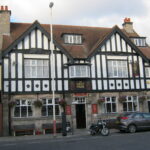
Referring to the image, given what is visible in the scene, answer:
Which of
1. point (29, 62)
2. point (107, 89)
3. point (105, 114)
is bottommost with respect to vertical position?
point (105, 114)

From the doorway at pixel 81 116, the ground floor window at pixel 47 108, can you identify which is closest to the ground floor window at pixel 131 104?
the doorway at pixel 81 116

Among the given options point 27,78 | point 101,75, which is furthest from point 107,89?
point 27,78

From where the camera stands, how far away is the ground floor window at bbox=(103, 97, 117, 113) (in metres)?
22.2

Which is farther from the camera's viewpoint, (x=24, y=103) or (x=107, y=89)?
(x=107, y=89)

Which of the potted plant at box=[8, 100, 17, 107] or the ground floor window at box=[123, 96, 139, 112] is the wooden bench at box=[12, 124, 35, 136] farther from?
the ground floor window at box=[123, 96, 139, 112]

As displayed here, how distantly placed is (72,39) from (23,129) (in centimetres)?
996

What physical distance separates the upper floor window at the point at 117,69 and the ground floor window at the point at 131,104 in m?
2.33

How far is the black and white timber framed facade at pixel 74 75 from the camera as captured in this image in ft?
66.5

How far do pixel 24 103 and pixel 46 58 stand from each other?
14.4ft

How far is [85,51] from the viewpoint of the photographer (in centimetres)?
2317

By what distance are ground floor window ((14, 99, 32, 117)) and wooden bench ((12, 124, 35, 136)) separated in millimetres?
973

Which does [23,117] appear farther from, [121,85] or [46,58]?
[121,85]

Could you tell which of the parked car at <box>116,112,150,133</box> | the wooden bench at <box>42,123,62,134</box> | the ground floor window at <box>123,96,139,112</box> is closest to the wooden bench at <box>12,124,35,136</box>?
the wooden bench at <box>42,123,62,134</box>

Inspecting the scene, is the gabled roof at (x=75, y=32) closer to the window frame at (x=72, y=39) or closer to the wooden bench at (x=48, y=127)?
the window frame at (x=72, y=39)
